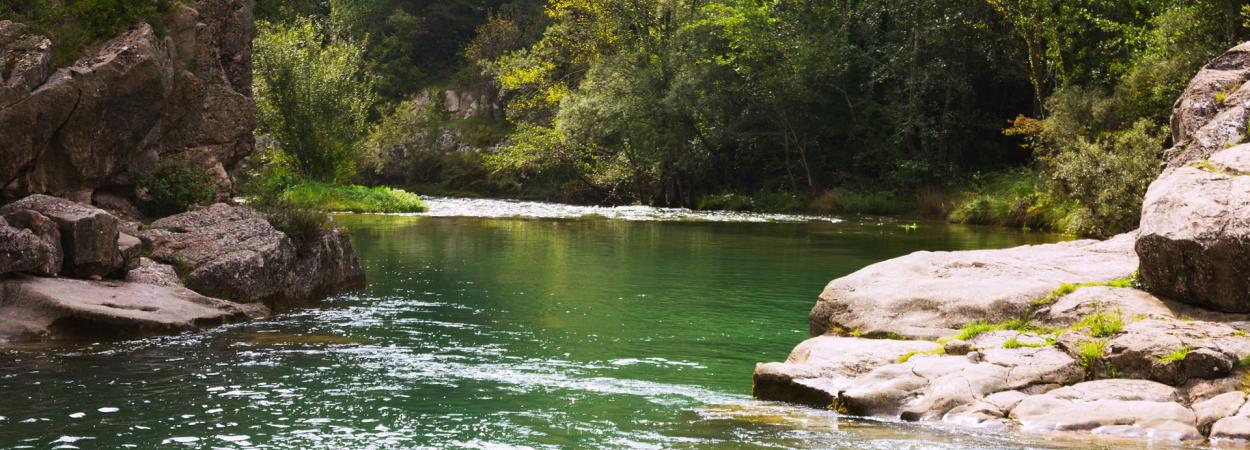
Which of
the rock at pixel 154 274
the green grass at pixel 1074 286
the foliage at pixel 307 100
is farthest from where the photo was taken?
the foliage at pixel 307 100

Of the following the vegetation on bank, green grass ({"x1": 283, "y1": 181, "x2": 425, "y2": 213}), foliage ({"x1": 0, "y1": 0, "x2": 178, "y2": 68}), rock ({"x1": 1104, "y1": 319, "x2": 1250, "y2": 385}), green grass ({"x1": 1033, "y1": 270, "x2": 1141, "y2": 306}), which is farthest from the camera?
green grass ({"x1": 283, "y1": 181, "x2": 425, "y2": 213})

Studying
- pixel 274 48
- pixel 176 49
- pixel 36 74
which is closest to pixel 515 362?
pixel 36 74

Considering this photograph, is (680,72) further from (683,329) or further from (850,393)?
(850,393)

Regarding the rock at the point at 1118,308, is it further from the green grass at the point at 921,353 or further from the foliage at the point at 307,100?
the foliage at the point at 307,100

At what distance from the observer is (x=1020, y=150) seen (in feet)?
176

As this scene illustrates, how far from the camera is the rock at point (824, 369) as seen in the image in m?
11.4

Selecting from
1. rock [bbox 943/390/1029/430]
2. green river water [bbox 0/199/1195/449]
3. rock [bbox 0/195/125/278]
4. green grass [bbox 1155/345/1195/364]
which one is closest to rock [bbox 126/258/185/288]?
rock [bbox 0/195/125/278]

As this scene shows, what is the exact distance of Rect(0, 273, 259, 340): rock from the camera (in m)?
14.6

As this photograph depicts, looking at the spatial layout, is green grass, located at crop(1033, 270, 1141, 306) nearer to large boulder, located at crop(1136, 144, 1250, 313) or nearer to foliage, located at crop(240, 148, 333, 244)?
large boulder, located at crop(1136, 144, 1250, 313)

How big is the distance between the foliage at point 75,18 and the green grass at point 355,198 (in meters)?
26.4

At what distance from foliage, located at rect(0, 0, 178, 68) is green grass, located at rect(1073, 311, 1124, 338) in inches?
625

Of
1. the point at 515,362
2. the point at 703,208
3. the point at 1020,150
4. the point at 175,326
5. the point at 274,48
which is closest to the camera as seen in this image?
the point at 515,362

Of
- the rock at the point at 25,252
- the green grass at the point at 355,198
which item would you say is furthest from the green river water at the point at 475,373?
the green grass at the point at 355,198

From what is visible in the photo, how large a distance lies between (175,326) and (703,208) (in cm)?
4290
